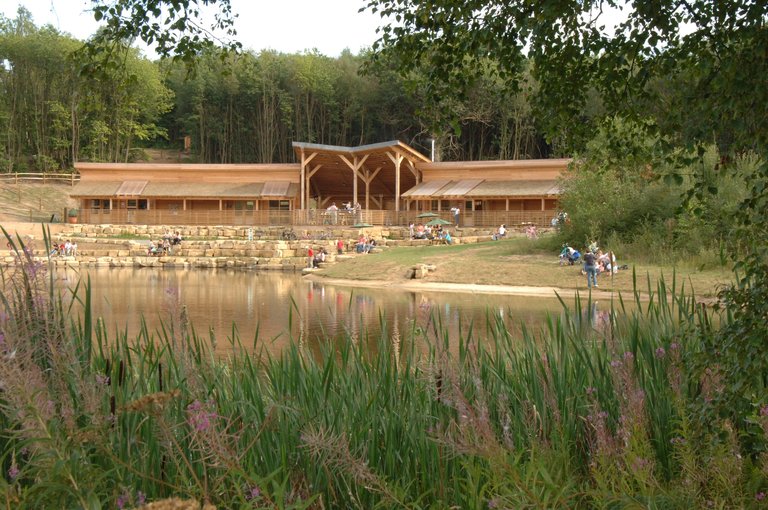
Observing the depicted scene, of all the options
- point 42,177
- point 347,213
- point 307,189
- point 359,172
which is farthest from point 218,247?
point 42,177

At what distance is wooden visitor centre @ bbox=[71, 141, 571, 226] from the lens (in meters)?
40.8

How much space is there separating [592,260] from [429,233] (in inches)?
680

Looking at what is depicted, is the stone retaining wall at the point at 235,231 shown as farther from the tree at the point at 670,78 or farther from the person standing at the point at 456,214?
the tree at the point at 670,78

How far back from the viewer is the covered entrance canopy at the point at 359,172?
41031 mm

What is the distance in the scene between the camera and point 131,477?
2629 mm

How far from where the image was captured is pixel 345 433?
2432 millimetres

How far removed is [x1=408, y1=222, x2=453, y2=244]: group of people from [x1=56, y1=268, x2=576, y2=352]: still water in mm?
8437

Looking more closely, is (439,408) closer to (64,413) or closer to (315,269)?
(64,413)

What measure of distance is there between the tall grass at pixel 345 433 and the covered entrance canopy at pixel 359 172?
3636 centimetres

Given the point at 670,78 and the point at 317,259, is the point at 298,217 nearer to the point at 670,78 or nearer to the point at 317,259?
the point at 317,259

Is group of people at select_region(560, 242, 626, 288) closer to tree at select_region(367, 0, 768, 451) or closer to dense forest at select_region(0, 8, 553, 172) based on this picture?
tree at select_region(367, 0, 768, 451)

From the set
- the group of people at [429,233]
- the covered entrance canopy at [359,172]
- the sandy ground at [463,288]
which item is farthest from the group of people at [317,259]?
the covered entrance canopy at [359,172]

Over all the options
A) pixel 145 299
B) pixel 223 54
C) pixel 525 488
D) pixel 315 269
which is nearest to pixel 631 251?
pixel 315 269

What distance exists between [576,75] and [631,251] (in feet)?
66.4
